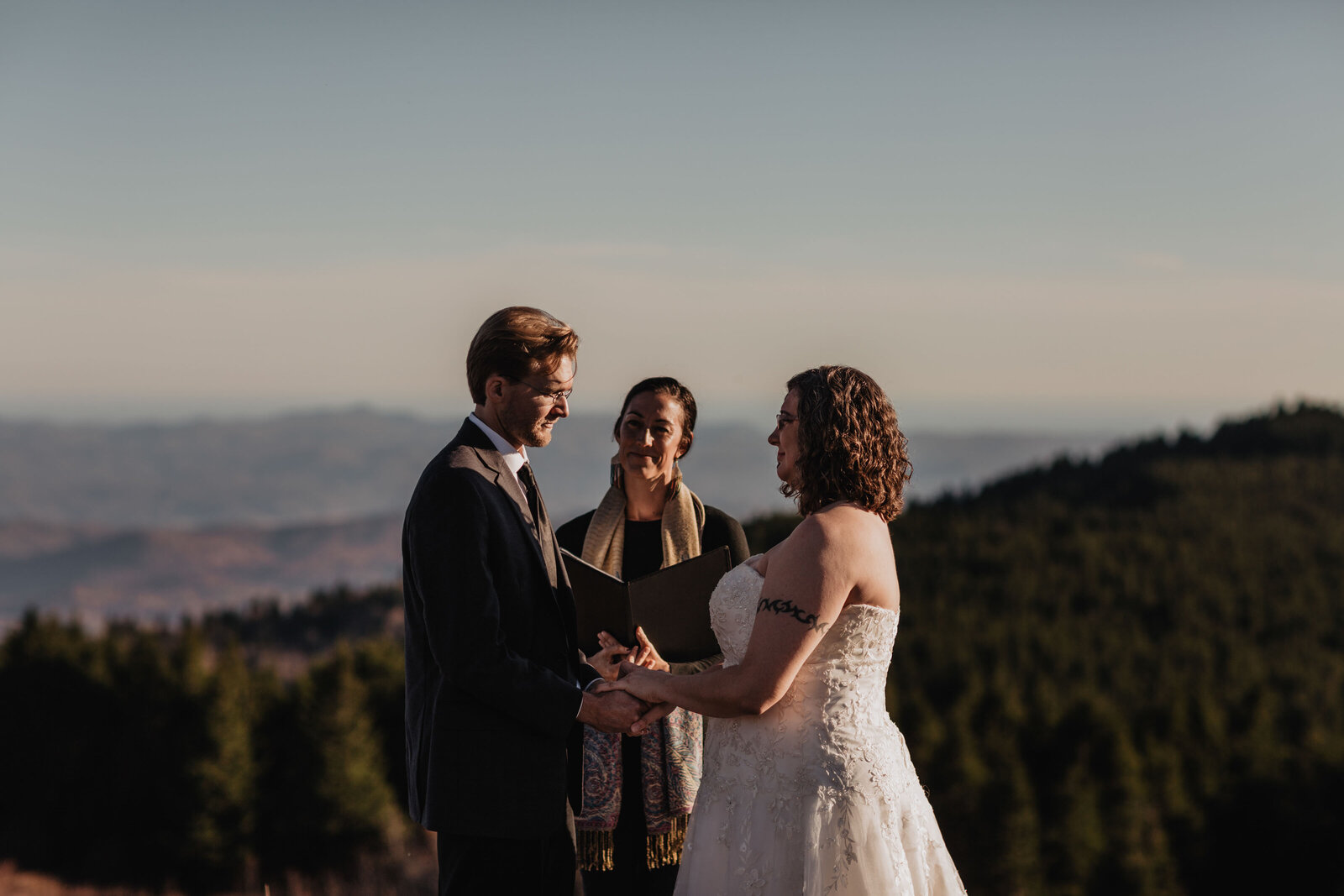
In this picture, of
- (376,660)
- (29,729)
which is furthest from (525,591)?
(29,729)

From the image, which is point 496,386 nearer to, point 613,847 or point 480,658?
point 480,658

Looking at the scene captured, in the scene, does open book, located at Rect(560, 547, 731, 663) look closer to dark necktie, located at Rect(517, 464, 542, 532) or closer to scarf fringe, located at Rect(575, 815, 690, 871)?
dark necktie, located at Rect(517, 464, 542, 532)

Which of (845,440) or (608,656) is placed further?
(608,656)

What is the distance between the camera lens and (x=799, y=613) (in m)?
3.14

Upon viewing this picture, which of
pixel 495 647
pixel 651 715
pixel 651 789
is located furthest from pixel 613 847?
pixel 495 647

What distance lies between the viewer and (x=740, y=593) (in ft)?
11.3

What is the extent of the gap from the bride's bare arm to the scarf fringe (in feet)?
3.53

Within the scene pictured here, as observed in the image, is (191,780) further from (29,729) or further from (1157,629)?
(1157,629)

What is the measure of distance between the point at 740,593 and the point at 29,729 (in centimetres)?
3341

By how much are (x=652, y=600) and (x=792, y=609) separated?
797 mm

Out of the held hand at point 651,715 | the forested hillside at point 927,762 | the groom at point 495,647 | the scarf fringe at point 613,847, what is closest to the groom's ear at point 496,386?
the groom at point 495,647

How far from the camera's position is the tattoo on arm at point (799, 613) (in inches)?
123

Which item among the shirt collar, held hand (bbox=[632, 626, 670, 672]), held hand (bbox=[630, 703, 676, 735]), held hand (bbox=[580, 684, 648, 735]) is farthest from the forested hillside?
the shirt collar

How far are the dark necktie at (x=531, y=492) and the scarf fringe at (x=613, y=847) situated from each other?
48.0 inches
